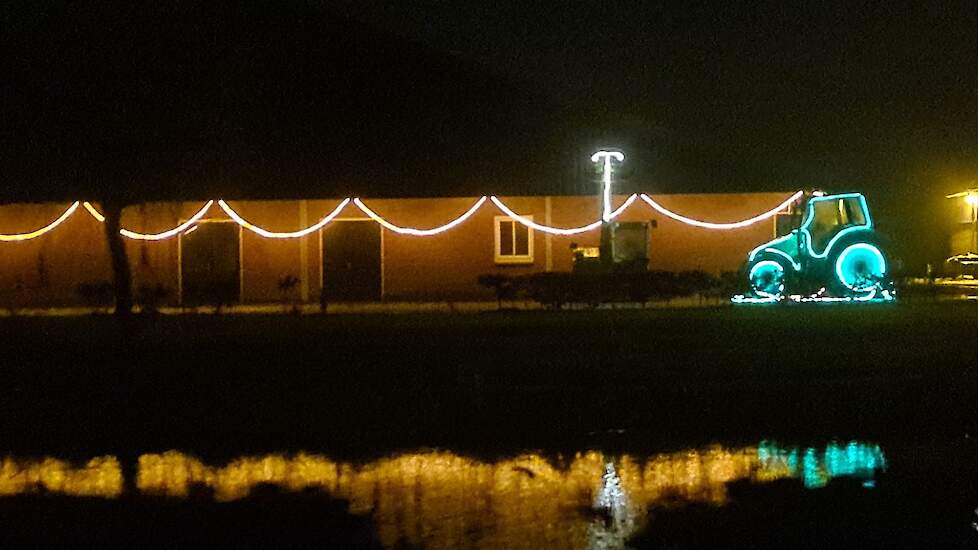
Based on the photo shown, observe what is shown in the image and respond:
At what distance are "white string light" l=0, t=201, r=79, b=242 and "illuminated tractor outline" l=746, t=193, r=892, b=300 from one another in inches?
588

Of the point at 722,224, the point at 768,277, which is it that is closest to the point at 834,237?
the point at 768,277

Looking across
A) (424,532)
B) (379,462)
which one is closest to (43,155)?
(379,462)

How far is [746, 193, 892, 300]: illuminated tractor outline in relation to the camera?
2592 cm

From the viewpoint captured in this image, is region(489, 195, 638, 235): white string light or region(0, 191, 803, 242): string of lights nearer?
region(0, 191, 803, 242): string of lights

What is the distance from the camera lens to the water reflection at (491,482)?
8.98 m

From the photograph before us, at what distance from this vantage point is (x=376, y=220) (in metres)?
29.3

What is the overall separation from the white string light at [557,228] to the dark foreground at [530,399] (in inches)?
243

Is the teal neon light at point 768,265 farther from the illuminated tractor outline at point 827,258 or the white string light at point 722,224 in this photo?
the white string light at point 722,224

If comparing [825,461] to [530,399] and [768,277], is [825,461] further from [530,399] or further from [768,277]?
[768,277]

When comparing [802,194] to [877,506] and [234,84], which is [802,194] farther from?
[877,506]

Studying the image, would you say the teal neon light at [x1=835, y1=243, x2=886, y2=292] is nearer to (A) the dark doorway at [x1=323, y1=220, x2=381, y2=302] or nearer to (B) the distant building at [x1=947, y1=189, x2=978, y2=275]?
(A) the dark doorway at [x1=323, y1=220, x2=381, y2=302]

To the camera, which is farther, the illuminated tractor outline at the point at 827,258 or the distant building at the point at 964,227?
the distant building at the point at 964,227

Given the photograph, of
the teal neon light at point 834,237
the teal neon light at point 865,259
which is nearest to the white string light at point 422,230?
the teal neon light at point 834,237

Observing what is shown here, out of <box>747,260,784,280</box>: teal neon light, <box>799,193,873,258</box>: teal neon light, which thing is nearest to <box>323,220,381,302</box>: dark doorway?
<box>747,260,784,280</box>: teal neon light
